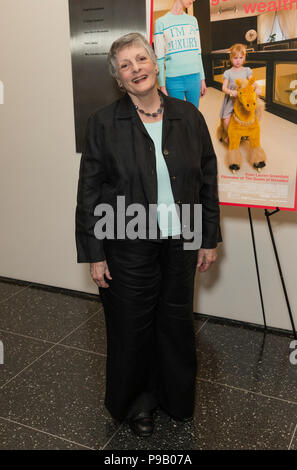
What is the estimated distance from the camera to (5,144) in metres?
3.36

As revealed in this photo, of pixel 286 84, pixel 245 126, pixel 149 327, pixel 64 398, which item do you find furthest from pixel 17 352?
pixel 286 84

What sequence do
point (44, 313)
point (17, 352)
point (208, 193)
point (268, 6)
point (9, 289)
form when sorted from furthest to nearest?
point (9, 289) < point (44, 313) < point (17, 352) < point (268, 6) < point (208, 193)

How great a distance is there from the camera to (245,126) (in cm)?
223

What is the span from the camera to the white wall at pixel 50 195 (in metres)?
2.75

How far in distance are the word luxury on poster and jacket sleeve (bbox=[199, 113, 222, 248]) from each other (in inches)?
22.7

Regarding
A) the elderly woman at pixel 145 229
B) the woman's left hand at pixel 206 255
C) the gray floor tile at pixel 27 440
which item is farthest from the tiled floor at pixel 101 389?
the woman's left hand at pixel 206 255

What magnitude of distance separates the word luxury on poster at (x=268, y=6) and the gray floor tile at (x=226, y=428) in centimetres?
172

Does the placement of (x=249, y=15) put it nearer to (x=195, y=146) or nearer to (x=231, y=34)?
(x=231, y=34)

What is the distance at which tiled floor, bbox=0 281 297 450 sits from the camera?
6.53ft

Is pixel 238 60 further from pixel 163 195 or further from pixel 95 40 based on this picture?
pixel 95 40

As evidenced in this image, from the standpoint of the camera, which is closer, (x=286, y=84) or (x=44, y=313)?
(x=286, y=84)

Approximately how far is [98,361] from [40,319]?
25.9 inches

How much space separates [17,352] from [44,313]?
475mm

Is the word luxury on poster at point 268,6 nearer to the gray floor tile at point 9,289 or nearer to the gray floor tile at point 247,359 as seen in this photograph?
the gray floor tile at point 247,359
